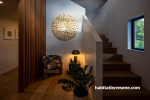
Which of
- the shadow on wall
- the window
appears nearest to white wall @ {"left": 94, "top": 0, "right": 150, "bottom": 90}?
the window

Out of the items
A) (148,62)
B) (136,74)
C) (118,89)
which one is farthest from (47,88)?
(148,62)

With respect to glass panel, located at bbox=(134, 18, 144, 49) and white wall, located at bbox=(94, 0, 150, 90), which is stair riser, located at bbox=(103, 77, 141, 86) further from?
glass panel, located at bbox=(134, 18, 144, 49)

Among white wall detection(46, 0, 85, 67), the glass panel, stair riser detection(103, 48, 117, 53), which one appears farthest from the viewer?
white wall detection(46, 0, 85, 67)

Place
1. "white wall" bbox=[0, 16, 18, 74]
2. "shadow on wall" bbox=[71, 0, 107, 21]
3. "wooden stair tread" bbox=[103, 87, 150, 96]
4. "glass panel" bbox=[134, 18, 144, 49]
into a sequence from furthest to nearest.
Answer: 1. "shadow on wall" bbox=[71, 0, 107, 21]
2. "white wall" bbox=[0, 16, 18, 74]
3. "glass panel" bbox=[134, 18, 144, 49]
4. "wooden stair tread" bbox=[103, 87, 150, 96]

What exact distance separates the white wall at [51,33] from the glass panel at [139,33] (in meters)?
2.38

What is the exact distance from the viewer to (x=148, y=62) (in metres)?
2.25

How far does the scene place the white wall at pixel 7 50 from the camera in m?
4.31

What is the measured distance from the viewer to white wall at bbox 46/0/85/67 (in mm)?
4832

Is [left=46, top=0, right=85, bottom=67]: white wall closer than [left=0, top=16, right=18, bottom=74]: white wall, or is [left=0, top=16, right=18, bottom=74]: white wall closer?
→ [left=0, top=16, right=18, bottom=74]: white wall

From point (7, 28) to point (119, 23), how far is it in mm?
4434

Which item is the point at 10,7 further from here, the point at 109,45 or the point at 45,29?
the point at 109,45

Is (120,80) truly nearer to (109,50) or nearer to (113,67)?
(113,67)

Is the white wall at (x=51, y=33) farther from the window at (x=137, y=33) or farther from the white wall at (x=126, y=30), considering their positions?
the window at (x=137, y=33)

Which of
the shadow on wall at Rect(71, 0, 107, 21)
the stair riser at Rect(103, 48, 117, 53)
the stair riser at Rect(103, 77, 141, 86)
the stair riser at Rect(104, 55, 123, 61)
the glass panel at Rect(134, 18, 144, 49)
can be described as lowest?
the stair riser at Rect(103, 77, 141, 86)
